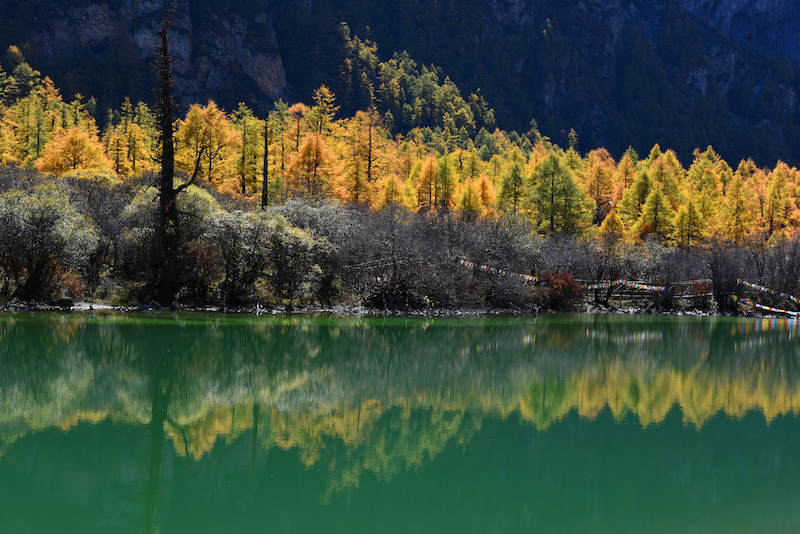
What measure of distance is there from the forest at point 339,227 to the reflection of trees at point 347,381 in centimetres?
614

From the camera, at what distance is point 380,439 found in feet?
35.0

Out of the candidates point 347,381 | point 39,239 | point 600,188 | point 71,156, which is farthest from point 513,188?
point 347,381

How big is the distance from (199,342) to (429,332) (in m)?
8.74

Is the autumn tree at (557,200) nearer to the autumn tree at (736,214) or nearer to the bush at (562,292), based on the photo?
the bush at (562,292)

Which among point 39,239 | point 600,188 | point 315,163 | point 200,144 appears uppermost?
point 600,188

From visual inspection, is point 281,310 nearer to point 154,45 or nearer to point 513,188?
point 513,188

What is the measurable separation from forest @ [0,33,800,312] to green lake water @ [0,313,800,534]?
11.0m

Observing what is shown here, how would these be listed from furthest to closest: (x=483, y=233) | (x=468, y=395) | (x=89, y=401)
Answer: (x=483, y=233) < (x=468, y=395) < (x=89, y=401)

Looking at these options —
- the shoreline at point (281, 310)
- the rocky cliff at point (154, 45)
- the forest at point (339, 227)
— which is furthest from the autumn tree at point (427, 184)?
the rocky cliff at point (154, 45)

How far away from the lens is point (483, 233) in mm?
39250

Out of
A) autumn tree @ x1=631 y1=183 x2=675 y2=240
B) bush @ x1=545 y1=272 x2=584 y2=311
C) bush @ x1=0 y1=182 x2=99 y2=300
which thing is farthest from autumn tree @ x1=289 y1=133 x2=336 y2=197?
bush @ x1=0 y1=182 x2=99 y2=300

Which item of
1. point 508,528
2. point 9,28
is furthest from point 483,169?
point 9,28

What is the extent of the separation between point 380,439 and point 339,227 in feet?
81.7

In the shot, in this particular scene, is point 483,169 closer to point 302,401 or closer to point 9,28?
point 302,401
